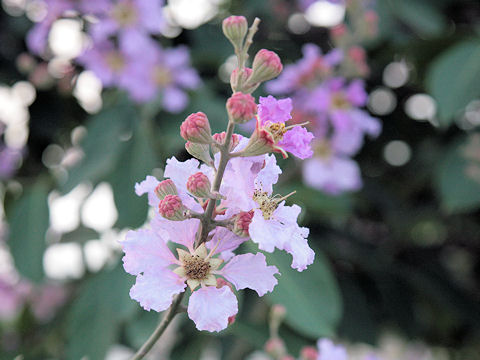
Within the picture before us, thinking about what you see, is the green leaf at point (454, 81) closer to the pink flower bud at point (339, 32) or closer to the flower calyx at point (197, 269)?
the pink flower bud at point (339, 32)

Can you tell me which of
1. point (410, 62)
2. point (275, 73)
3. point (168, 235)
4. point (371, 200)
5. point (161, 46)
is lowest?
point (371, 200)

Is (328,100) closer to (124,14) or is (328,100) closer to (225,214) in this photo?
(124,14)

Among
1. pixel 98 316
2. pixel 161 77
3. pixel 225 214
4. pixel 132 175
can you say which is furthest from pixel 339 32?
pixel 225 214

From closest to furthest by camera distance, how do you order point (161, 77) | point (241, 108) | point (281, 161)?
point (241, 108), point (281, 161), point (161, 77)

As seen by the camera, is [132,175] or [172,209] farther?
[132,175]

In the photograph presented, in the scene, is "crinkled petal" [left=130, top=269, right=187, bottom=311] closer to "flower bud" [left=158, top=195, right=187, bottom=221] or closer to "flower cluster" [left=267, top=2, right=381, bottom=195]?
"flower bud" [left=158, top=195, right=187, bottom=221]

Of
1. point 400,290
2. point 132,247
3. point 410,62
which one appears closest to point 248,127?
point 410,62

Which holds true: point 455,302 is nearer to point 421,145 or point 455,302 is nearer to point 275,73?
point 421,145
